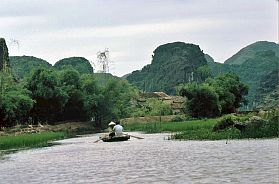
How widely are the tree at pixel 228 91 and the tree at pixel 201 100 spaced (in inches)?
110

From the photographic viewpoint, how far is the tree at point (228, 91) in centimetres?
5525

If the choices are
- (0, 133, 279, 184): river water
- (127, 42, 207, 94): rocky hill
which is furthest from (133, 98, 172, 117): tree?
(127, 42, 207, 94): rocky hill

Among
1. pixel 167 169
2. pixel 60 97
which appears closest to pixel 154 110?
pixel 60 97

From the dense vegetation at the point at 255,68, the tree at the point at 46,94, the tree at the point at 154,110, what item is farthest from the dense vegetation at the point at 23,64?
the dense vegetation at the point at 255,68

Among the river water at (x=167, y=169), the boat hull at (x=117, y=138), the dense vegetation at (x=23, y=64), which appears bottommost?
the river water at (x=167, y=169)

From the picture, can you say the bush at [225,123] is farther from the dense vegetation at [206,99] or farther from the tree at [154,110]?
Answer: the tree at [154,110]

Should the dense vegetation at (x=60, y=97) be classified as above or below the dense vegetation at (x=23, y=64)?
below

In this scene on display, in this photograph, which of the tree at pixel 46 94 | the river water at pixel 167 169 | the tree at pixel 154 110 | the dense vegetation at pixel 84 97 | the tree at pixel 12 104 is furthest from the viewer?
the tree at pixel 154 110

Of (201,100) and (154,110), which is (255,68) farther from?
(201,100)

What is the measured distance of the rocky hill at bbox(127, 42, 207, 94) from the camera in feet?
425

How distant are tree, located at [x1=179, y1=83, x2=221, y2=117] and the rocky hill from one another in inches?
2659

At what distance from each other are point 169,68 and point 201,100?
88821 millimetres

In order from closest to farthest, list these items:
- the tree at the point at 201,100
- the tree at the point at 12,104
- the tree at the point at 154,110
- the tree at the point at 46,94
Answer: the tree at the point at 12,104 → the tree at the point at 46,94 → the tree at the point at 201,100 → the tree at the point at 154,110

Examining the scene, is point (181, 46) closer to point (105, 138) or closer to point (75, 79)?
point (75, 79)
